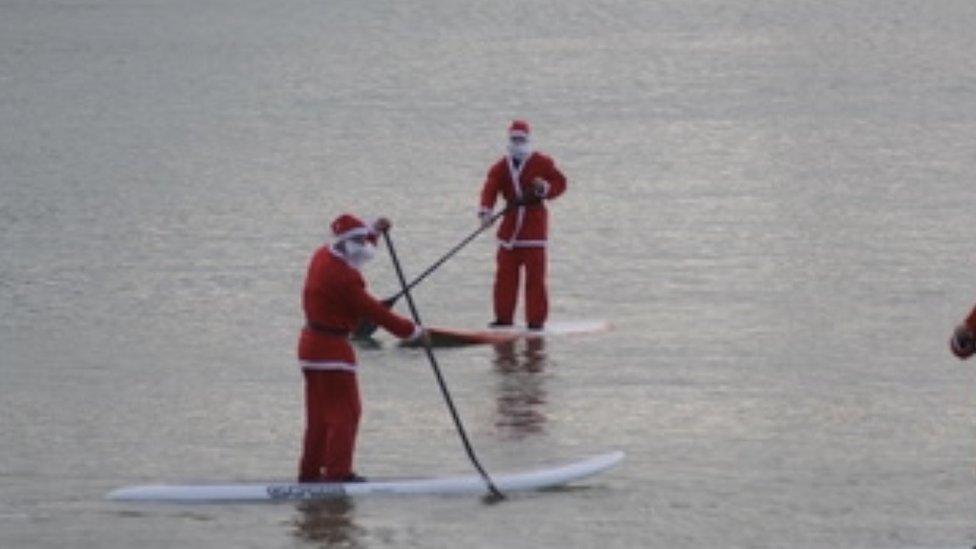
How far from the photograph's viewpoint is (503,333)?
81.8 feet

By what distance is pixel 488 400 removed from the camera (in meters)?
22.1

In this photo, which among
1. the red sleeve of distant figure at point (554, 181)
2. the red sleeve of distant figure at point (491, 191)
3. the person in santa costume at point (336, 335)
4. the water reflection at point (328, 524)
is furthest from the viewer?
the red sleeve of distant figure at point (491, 191)

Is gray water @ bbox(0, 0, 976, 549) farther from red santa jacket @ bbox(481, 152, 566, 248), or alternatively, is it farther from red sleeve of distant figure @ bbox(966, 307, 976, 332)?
red sleeve of distant figure @ bbox(966, 307, 976, 332)

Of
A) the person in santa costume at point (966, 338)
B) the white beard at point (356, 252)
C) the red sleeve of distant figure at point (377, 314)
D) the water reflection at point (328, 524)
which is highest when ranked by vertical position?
the white beard at point (356, 252)

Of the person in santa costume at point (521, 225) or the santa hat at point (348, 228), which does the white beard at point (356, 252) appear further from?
the person in santa costume at point (521, 225)

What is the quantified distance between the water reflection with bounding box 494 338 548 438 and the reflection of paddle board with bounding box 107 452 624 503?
167 cm

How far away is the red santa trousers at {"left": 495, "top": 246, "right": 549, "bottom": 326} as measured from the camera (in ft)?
82.1

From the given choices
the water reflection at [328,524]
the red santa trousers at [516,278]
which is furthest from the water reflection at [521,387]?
the water reflection at [328,524]

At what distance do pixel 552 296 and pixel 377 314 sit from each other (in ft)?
28.6

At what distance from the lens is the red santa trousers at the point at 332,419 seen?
18.7 metres

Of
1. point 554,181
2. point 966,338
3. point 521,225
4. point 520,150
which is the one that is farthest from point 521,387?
point 966,338

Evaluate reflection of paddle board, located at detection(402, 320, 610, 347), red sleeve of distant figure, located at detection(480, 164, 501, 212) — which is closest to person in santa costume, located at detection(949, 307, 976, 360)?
reflection of paddle board, located at detection(402, 320, 610, 347)

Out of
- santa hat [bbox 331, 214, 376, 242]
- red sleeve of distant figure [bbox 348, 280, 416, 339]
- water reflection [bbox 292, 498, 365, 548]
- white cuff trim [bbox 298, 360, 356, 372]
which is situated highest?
santa hat [bbox 331, 214, 376, 242]

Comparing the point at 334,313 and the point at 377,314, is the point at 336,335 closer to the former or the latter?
the point at 334,313
